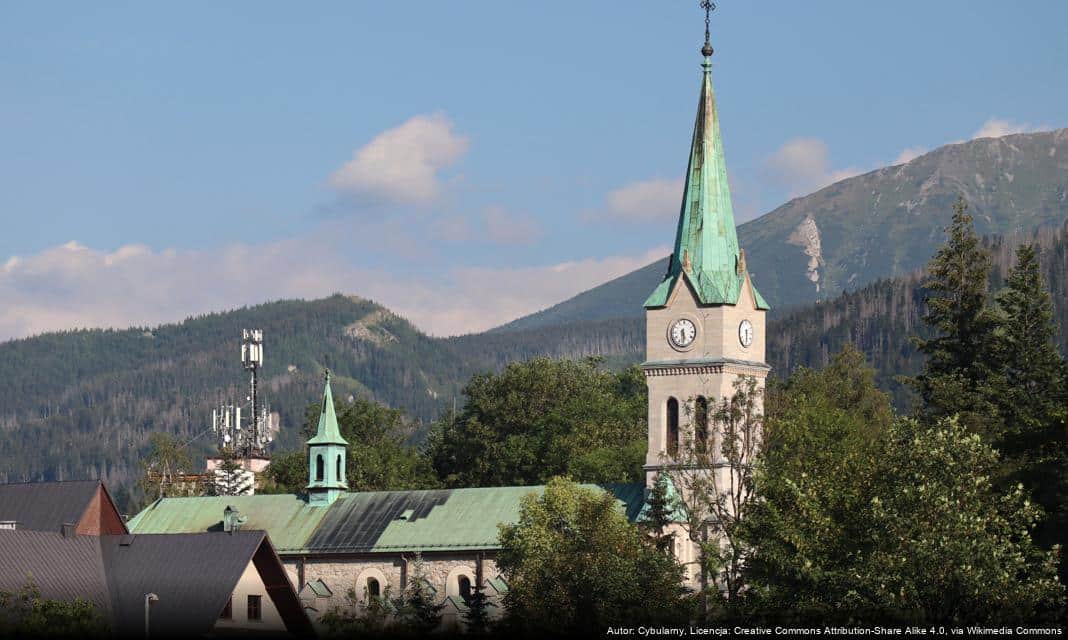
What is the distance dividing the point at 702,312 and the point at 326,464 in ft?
71.8

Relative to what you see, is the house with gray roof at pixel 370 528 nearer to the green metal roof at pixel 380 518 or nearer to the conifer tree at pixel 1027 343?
the green metal roof at pixel 380 518

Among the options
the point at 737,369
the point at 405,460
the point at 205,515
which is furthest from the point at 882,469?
the point at 405,460

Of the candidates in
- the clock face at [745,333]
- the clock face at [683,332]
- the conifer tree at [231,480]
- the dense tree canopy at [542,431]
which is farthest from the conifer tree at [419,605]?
the conifer tree at [231,480]

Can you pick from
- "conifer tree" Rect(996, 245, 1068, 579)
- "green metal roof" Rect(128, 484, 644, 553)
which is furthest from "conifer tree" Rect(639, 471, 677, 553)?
"conifer tree" Rect(996, 245, 1068, 579)

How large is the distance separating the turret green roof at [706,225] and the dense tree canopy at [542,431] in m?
22.0

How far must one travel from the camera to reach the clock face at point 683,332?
9081 centimetres

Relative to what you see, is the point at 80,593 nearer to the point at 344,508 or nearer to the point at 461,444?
the point at 344,508

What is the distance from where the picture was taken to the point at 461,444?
452 feet

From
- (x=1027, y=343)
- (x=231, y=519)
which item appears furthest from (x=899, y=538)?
(x=1027, y=343)

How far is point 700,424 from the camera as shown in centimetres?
8781

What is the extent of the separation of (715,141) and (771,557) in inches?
1151

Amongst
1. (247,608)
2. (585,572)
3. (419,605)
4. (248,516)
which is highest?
(248,516)

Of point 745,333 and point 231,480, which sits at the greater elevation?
point 745,333

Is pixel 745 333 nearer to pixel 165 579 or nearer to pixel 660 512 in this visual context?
pixel 660 512
